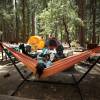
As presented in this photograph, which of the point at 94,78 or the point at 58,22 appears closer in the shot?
the point at 94,78

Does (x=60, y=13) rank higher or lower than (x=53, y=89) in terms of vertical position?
higher

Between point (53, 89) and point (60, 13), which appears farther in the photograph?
point (60, 13)

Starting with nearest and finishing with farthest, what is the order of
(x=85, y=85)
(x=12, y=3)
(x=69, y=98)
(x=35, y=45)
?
(x=69, y=98) → (x=85, y=85) → (x=35, y=45) → (x=12, y=3)

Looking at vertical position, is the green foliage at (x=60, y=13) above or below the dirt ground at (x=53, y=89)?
above

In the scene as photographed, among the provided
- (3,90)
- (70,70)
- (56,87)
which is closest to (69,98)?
(56,87)

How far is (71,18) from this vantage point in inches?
722

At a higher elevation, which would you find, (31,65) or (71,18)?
(71,18)

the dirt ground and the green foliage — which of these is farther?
the green foliage

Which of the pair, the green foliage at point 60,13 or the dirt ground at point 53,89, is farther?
the green foliage at point 60,13

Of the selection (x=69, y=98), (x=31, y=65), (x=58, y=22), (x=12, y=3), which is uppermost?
(x=12, y=3)

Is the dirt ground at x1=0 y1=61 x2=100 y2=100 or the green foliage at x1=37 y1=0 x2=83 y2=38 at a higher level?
the green foliage at x1=37 y1=0 x2=83 y2=38

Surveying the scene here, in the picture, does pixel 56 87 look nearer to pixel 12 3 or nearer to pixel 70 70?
pixel 70 70

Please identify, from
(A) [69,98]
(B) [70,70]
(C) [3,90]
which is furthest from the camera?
(B) [70,70]

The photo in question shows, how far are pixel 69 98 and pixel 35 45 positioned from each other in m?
10.9
